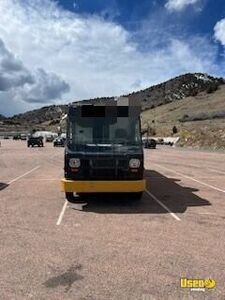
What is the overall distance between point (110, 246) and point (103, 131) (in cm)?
569

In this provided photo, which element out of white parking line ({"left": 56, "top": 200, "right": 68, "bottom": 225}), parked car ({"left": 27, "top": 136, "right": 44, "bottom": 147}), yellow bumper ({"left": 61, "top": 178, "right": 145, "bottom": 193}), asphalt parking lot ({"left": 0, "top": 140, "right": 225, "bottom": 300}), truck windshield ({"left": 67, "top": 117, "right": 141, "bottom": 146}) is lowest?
parked car ({"left": 27, "top": 136, "right": 44, "bottom": 147})

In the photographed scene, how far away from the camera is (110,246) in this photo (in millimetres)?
8695

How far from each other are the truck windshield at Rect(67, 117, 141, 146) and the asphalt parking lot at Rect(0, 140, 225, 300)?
1.67 m

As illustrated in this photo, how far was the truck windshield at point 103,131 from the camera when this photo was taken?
45.1 feet

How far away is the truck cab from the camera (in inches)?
510

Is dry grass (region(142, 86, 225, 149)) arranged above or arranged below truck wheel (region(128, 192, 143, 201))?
above

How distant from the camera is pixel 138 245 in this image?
8.77 meters

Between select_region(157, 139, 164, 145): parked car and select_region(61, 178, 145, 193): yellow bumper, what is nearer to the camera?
select_region(61, 178, 145, 193): yellow bumper

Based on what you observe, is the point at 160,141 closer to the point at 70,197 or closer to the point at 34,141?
the point at 34,141

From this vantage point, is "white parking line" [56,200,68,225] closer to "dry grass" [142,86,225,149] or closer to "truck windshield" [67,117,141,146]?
"truck windshield" [67,117,141,146]

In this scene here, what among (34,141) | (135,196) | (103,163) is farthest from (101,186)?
(34,141)

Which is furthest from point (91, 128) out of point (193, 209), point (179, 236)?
point (179, 236)

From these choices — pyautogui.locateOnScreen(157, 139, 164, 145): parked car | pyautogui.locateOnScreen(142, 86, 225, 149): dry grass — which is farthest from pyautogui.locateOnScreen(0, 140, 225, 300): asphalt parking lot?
pyautogui.locateOnScreen(157, 139, 164, 145): parked car

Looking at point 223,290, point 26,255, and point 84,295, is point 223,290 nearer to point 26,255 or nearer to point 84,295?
point 84,295
